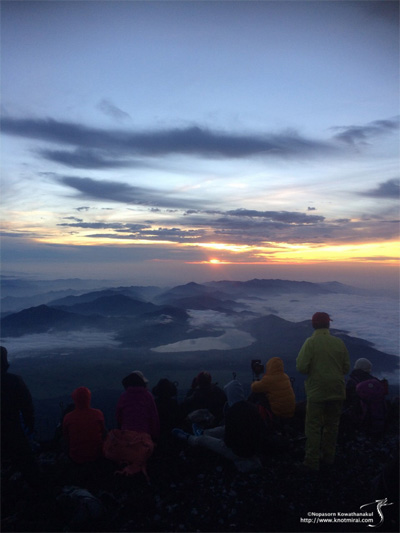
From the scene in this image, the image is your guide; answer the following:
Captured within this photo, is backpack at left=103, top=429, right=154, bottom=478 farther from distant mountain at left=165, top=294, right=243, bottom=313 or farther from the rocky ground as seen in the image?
distant mountain at left=165, top=294, right=243, bottom=313

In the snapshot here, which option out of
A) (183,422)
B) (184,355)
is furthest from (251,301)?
(183,422)

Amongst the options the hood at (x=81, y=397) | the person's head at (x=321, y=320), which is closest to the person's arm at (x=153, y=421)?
the hood at (x=81, y=397)

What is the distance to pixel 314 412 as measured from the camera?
5902 mm

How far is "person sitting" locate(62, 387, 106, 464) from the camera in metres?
5.66

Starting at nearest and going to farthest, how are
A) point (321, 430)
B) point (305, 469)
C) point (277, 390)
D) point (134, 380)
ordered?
1. point (305, 469)
2. point (321, 430)
3. point (134, 380)
4. point (277, 390)

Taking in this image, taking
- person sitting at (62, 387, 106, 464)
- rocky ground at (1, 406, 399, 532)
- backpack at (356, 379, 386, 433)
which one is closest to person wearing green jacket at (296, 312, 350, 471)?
rocky ground at (1, 406, 399, 532)

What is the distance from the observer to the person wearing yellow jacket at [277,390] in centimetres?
720

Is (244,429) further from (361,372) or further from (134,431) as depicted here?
(361,372)

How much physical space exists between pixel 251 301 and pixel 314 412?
5838 inches

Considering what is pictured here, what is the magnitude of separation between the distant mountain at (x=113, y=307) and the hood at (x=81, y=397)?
12830cm

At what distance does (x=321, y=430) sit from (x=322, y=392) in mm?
761

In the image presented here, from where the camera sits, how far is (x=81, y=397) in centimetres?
564

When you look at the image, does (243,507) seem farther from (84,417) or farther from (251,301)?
(251,301)

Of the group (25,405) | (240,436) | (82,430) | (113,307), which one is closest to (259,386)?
(240,436)
